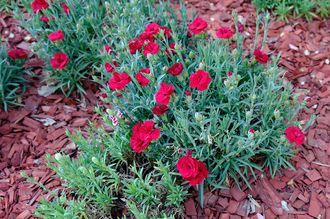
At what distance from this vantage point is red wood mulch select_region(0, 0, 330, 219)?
9.20 feet

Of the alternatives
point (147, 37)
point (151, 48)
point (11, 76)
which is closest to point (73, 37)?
point (11, 76)

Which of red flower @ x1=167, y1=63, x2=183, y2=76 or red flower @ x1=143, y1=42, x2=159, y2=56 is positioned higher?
red flower @ x1=143, y1=42, x2=159, y2=56

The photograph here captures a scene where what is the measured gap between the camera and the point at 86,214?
2.69 meters

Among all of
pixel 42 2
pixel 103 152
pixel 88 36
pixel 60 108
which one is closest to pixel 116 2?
pixel 88 36

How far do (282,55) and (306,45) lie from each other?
29cm

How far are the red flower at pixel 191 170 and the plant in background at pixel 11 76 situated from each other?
1.81 meters

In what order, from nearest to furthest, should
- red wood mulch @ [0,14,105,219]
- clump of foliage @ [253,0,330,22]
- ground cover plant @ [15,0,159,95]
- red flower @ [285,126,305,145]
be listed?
red flower @ [285,126,305,145]
red wood mulch @ [0,14,105,219]
ground cover plant @ [15,0,159,95]
clump of foliage @ [253,0,330,22]

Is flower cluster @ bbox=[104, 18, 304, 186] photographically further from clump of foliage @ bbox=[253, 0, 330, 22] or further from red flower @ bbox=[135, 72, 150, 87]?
clump of foliage @ bbox=[253, 0, 330, 22]

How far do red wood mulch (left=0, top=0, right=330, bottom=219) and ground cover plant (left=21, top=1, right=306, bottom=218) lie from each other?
0.50 ft

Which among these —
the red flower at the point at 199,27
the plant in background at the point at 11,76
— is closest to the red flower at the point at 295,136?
the red flower at the point at 199,27

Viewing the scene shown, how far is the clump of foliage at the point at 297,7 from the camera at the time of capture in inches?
156

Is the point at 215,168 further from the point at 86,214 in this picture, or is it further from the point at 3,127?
the point at 3,127

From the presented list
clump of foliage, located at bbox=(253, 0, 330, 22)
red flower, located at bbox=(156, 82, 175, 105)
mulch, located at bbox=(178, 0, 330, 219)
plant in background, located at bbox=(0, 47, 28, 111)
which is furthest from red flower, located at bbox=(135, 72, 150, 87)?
clump of foliage, located at bbox=(253, 0, 330, 22)

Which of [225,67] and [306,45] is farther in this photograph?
[306,45]
